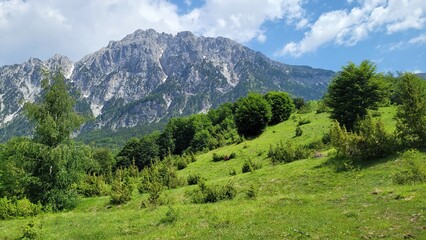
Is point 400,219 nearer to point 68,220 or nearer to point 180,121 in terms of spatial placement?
point 68,220

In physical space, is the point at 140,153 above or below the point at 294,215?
above

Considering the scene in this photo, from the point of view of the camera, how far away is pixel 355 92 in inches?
1918

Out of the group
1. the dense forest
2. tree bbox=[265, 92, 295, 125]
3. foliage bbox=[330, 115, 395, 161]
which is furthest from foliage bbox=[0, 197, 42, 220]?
tree bbox=[265, 92, 295, 125]

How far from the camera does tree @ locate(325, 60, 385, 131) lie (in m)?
48.6

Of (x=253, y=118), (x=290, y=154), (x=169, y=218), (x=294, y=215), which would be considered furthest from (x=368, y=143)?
(x=253, y=118)

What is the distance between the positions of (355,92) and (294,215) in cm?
3377

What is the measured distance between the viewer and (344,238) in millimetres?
15102

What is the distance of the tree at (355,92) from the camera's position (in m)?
48.6

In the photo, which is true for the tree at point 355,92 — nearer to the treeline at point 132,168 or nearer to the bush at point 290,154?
the treeline at point 132,168

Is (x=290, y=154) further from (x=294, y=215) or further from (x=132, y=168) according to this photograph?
(x=132, y=168)

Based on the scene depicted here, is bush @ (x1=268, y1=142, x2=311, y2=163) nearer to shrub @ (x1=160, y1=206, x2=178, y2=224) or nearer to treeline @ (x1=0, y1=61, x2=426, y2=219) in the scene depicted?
treeline @ (x1=0, y1=61, x2=426, y2=219)

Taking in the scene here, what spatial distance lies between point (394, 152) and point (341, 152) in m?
4.66

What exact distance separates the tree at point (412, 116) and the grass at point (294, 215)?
2980mm

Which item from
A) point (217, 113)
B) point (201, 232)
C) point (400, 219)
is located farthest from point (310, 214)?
point (217, 113)
